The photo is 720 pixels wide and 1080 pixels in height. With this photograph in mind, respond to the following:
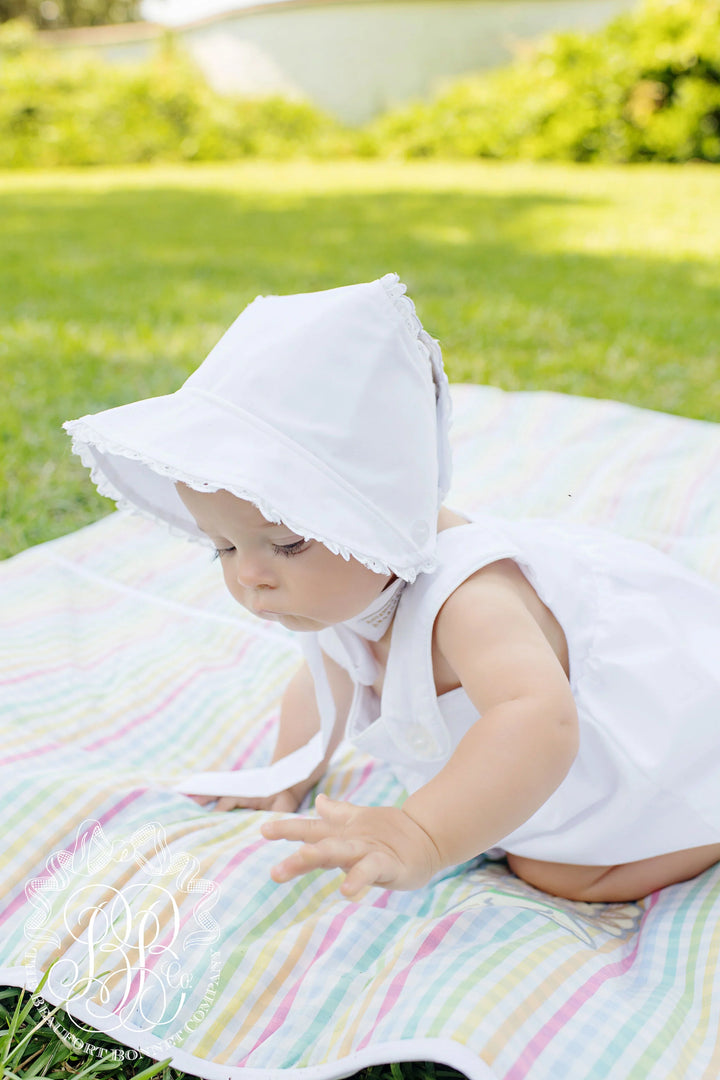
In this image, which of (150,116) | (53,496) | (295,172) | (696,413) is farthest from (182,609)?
(150,116)

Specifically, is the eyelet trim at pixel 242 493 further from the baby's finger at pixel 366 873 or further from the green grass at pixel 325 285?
the green grass at pixel 325 285

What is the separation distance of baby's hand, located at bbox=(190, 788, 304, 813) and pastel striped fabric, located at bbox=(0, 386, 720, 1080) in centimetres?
4

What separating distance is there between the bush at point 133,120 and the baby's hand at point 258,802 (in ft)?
46.7

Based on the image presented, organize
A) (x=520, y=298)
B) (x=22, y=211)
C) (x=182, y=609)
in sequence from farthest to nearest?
(x=22, y=211)
(x=520, y=298)
(x=182, y=609)

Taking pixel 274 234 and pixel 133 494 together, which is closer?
pixel 133 494

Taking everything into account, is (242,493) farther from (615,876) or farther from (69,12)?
(69,12)

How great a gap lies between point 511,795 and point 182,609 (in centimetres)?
123

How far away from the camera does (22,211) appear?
8.32m

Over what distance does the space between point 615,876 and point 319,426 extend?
79cm

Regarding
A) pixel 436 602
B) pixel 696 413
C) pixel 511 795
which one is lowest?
pixel 696 413

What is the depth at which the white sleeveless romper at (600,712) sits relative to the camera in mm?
1329

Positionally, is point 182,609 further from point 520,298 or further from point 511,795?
point 520,298

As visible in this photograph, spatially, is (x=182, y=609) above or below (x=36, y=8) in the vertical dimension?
below

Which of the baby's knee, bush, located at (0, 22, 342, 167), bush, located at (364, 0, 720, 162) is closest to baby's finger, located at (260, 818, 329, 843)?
the baby's knee
